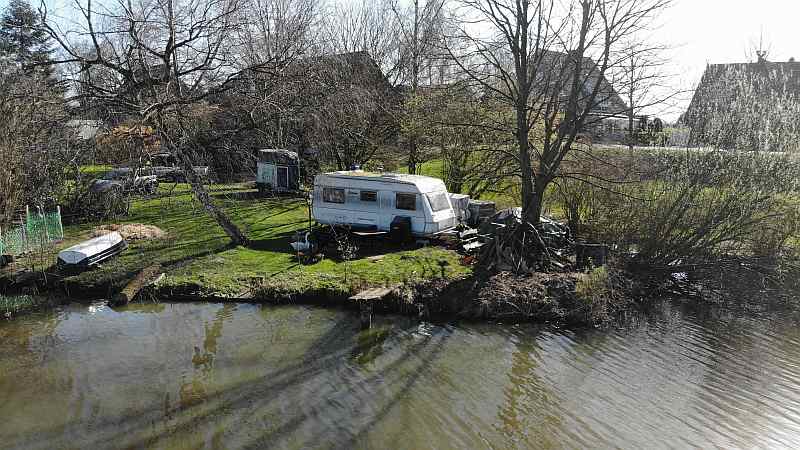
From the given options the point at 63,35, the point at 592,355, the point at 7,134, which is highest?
the point at 63,35

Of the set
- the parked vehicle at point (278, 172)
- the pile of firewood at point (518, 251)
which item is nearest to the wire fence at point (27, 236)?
the parked vehicle at point (278, 172)

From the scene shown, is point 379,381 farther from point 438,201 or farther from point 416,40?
point 416,40

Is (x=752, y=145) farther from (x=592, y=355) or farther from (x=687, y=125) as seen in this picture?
(x=592, y=355)

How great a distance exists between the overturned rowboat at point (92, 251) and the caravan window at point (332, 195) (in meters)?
6.14

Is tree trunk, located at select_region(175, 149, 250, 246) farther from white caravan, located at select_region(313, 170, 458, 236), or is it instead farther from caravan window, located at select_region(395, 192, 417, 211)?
caravan window, located at select_region(395, 192, 417, 211)

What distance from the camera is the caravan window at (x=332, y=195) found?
16673 millimetres

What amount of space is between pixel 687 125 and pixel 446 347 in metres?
9.01

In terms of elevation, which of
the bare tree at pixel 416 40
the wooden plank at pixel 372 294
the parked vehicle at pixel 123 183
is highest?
the bare tree at pixel 416 40

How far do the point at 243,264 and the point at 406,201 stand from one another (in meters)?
5.15

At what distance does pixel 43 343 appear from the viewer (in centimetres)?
1067

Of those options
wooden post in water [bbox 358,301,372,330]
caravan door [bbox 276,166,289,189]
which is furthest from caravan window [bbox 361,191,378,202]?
caravan door [bbox 276,166,289,189]

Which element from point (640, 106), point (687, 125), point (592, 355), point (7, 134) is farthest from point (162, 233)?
point (687, 125)

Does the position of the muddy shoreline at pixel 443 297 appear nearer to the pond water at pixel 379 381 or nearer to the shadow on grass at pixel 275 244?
the pond water at pixel 379 381

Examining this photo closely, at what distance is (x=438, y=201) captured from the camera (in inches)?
635
